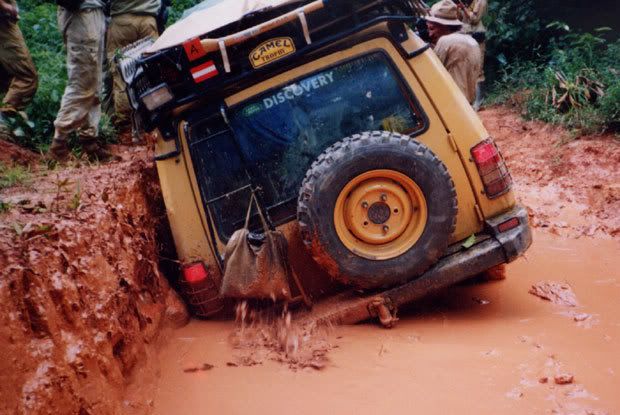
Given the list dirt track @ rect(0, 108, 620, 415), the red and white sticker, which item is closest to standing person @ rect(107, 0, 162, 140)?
dirt track @ rect(0, 108, 620, 415)

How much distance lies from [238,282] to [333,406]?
0.95 metres

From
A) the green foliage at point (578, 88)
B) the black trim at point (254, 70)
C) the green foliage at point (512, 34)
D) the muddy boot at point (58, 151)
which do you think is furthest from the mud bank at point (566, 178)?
the muddy boot at point (58, 151)

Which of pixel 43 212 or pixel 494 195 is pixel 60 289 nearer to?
pixel 43 212

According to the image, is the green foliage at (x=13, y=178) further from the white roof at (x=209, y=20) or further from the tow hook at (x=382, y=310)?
the tow hook at (x=382, y=310)

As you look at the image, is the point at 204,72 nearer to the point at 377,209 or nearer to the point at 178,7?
the point at 377,209

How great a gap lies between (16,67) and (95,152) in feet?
4.30

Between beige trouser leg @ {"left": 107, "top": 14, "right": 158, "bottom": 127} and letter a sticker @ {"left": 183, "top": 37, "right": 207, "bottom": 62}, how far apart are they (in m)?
3.03

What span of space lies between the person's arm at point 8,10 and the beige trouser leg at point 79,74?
2.12 ft

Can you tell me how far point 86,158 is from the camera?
16.2 feet

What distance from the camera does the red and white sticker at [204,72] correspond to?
3158mm

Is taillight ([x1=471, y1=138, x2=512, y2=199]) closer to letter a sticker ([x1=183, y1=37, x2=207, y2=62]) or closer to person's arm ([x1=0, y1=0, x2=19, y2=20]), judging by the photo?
letter a sticker ([x1=183, y1=37, x2=207, y2=62])

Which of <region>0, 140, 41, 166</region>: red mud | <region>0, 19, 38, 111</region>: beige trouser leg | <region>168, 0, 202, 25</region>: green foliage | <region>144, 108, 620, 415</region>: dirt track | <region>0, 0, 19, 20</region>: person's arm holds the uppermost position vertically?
<region>168, 0, 202, 25</region>: green foliage

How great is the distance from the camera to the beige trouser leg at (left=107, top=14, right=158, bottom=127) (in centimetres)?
586

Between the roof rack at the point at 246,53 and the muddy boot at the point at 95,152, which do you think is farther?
the muddy boot at the point at 95,152
